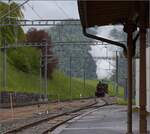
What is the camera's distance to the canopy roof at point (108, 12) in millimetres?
11430

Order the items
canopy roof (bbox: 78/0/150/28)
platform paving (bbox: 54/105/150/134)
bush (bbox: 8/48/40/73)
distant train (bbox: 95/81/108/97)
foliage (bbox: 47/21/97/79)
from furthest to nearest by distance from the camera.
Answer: foliage (bbox: 47/21/97/79) < bush (bbox: 8/48/40/73) < distant train (bbox: 95/81/108/97) < platform paving (bbox: 54/105/150/134) < canopy roof (bbox: 78/0/150/28)

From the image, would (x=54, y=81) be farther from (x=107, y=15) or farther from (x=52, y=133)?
(x=107, y=15)

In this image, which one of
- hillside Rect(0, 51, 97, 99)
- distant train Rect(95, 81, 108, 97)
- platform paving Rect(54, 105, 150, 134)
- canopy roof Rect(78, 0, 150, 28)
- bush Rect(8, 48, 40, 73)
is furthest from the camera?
bush Rect(8, 48, 40, 73)

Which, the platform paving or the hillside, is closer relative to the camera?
the platform paving

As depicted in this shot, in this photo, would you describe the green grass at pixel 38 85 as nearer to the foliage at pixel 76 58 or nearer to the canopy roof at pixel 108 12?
the foliage at pixel 76 58

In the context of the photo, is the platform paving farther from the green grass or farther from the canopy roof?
the green grass

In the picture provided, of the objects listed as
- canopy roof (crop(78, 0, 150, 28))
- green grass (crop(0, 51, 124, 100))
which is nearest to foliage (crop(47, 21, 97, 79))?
green grass (crop(0, 51, 124, 100))

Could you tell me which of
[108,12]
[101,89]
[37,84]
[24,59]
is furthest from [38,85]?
[108,12]

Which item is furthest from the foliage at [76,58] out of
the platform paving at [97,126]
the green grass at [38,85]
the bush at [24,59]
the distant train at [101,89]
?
the platform paving at [97,126]

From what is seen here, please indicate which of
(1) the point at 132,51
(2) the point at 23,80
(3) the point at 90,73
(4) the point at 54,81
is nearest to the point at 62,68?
(3) the point at 90,73

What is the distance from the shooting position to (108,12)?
1310 cm

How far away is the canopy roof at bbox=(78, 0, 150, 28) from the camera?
11430 millimetres

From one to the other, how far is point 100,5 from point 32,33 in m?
97.2

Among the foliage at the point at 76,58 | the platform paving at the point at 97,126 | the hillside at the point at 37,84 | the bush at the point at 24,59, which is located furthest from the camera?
the foliage at the point at 76,58
